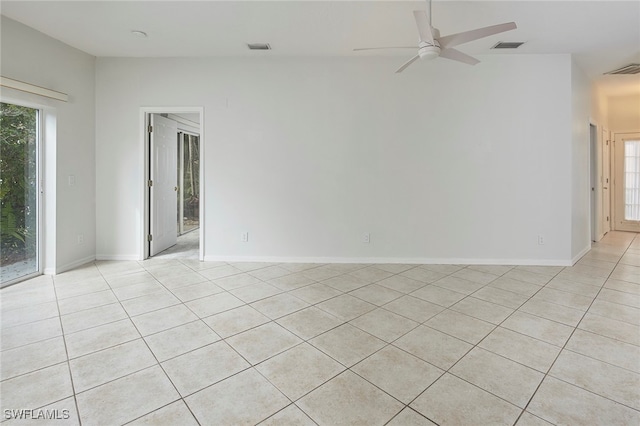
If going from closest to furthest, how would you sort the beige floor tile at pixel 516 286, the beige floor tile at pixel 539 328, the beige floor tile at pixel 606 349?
the beige floor tile at pixel 606 349 < the beige floor tile at pixel 539 328 < the beige floor tile at pixel 516 286

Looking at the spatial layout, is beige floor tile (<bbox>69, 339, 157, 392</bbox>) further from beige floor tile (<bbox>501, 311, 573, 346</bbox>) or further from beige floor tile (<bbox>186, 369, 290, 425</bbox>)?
beige floor tile (<bbox>501, 311, 573, 346</bbox>)

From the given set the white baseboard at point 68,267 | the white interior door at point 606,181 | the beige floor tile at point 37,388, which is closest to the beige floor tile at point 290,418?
the beige floor tile at point 37,388

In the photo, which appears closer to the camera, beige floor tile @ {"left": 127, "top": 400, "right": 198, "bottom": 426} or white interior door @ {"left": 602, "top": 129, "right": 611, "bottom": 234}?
beige floor tile @ {"left": 127, "top": 400, "right": 198, "bottom": 426}

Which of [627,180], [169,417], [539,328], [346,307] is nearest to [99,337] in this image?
[169,417]

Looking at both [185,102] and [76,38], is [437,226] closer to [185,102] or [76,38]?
[185,102]

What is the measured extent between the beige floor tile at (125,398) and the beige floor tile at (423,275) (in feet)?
8.92

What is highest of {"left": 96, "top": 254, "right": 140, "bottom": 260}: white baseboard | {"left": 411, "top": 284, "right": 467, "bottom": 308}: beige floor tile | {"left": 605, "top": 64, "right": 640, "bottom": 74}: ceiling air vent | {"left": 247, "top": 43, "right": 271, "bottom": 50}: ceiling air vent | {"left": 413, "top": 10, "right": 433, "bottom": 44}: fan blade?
{"left": 605, "top": 64, "right": 640, "bottom": 74}: ceiling air vent

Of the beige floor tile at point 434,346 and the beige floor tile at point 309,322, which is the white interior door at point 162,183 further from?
the beige floor tile at point 434,346

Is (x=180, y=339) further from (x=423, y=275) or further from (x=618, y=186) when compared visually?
(x=618, y=186)

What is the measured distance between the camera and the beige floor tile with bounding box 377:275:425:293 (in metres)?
3.21

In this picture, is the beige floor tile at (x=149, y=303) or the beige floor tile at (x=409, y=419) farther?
the beige floor tile at (x=149, y=303)

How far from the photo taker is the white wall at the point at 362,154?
404cm

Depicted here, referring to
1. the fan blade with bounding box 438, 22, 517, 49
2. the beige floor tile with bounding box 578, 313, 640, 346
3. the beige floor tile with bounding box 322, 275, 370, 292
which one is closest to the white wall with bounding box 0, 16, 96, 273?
the beige floor tile with bounding box 322, 275, 370, 292

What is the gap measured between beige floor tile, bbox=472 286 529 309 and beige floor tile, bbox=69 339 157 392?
114 inches
